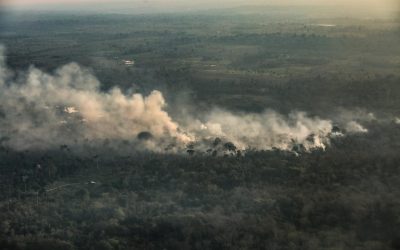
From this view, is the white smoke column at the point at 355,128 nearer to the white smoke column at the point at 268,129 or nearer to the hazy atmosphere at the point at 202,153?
the hazy atmosphere at the point at 202,153

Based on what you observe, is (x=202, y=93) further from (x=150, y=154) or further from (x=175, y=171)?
→ (x=175, y=171)

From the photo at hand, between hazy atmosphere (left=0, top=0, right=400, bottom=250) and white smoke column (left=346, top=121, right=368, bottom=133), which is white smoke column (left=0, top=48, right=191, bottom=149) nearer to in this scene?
hazy atmosphere (left=0, top=0, right=400, bottom=250)

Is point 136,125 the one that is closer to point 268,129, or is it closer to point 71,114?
point 71,114

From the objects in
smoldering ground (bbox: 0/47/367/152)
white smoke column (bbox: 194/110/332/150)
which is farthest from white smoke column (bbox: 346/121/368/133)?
white smoke column (bbox: 194/110/332/150)

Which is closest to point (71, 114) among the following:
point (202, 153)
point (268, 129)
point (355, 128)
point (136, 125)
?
point (136, 125)

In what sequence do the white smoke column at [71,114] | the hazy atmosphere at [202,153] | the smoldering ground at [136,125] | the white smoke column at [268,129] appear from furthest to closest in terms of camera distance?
1. the white smoke column at [71,114]
2. the smoldering ground at [136,125]
3. the white smoke column at [268,129]
4. the hazy atmosphere at [202,153]

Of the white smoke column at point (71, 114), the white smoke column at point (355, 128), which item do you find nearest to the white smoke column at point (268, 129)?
the white smoke column at point (355, 128)

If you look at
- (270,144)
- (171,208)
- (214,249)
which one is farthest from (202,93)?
(214,249)

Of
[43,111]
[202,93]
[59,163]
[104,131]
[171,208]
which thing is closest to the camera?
[171,208]
